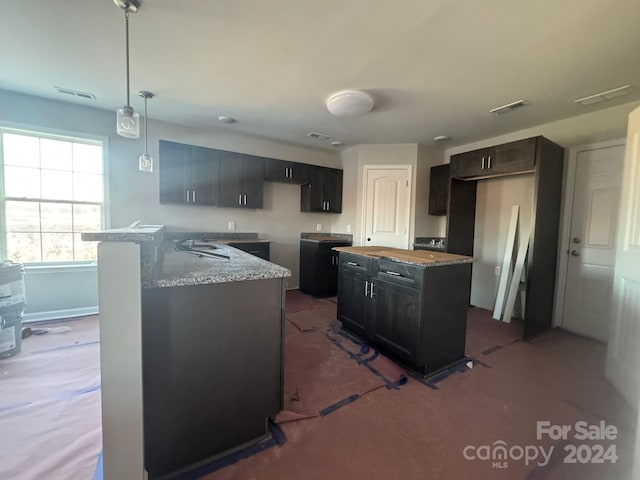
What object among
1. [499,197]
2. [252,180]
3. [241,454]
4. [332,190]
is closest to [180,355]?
[241,454]

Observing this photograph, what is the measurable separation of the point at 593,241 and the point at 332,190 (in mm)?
3472

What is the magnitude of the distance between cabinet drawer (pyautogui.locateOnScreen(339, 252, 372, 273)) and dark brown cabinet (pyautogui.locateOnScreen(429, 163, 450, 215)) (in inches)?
86.7

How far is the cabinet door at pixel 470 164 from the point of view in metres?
3.18

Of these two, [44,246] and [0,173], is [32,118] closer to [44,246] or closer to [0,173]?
[0,173]

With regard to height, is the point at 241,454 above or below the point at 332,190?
below

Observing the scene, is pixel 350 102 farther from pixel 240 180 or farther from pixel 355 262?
pixel 240 180

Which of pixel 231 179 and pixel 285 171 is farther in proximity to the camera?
pixel 285 171

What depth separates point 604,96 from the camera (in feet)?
7.86

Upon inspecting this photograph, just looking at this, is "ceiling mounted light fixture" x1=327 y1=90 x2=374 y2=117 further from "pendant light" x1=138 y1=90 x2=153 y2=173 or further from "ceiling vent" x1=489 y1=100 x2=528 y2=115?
"pendant light" x1=138 y1=90 x2=153 y2=173

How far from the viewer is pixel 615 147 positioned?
2.66 meters

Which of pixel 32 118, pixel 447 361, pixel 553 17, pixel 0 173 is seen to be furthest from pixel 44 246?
pixel 553 17

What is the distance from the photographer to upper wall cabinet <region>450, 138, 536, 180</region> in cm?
276

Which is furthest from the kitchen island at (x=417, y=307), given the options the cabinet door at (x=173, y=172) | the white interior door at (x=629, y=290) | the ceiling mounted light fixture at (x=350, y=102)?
the cabinet door at (x=173, y=172)

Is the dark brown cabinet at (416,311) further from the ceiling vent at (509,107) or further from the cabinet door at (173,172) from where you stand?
the cabinet door at (173,172)
